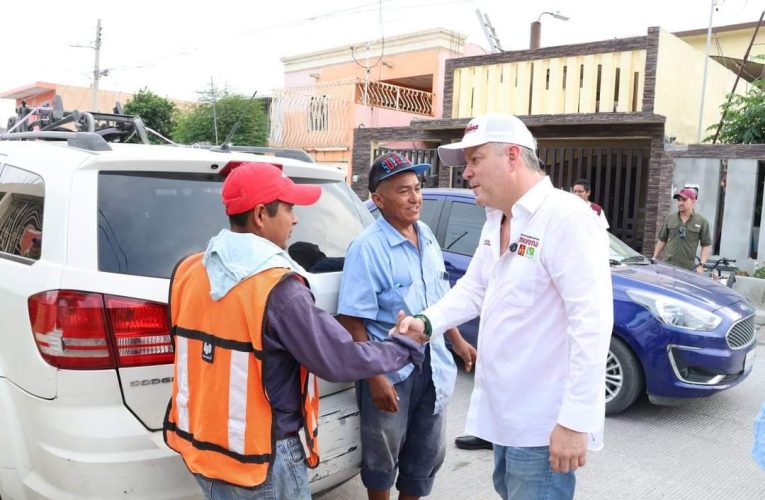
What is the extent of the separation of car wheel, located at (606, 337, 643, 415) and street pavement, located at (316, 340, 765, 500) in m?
0.14

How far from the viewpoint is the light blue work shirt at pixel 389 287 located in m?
2.79

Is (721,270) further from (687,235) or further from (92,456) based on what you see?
(92,456)

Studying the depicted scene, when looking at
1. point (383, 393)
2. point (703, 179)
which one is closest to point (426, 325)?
point (383, 393)

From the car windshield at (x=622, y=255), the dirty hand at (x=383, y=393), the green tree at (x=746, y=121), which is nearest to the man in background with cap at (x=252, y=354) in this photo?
the dirty hand at (x=383, y=393)

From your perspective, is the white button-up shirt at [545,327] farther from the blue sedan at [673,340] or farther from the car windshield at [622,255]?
the car windshield at [622,255]

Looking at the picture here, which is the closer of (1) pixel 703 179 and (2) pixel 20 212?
(2) pixel 20 212

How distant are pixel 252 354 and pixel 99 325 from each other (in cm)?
71

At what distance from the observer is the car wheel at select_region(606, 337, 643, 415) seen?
15.9 feet

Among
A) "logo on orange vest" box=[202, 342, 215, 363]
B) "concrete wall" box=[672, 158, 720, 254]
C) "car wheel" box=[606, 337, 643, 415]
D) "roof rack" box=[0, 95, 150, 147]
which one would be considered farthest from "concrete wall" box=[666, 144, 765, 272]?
"logo on orange vest" box=[202, 342, 215, 363]

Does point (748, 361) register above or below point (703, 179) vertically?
below

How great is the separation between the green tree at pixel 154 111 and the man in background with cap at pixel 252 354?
27.1 metres

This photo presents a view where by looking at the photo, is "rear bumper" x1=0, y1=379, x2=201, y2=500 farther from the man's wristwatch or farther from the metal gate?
the metal gate

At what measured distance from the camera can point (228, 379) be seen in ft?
6.46

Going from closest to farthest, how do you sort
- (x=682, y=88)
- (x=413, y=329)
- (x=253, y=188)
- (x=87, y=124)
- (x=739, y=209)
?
(x=253, y=188) → (x=413, y=329) → (x=87, y=124) → (x=739, y=209) → (x=682, y=88)
